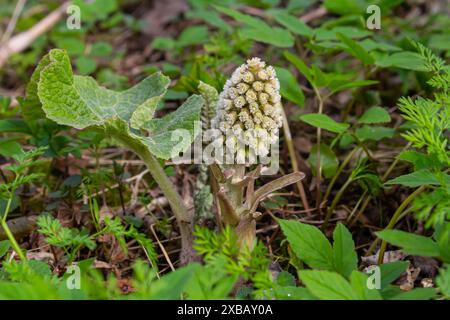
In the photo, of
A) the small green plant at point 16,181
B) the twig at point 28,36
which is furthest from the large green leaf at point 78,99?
the twig at point 28,36

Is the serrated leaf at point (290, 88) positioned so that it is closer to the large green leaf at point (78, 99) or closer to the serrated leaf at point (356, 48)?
the serrated leaf at point (356, 48)

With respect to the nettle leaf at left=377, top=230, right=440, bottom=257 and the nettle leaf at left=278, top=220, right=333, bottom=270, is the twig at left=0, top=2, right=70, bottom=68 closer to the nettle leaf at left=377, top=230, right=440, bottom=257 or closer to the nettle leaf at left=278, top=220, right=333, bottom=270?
the nettle leaf at left=278, top=220, right=333, bottom=270

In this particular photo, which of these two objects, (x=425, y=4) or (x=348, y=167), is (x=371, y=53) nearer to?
(x=348, y=167)

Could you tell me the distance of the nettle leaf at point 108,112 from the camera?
185cm

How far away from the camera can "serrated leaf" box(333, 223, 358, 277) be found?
1.63 meters

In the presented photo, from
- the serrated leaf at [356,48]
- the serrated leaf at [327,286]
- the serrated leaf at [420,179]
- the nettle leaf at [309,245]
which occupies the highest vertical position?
the serrated leaf at [356,48]

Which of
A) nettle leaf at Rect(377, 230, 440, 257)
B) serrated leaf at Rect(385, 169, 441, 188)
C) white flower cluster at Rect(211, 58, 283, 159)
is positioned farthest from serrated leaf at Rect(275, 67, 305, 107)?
nettle leaf at Rect(377, 230, 440, 257)

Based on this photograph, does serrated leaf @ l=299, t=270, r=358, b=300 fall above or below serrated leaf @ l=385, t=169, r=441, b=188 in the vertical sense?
below

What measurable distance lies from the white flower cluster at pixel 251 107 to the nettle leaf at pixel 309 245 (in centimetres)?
32

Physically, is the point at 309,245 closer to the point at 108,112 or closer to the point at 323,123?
the point at 323,123

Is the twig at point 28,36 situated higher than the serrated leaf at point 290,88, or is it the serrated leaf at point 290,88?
the twig at point 28,36

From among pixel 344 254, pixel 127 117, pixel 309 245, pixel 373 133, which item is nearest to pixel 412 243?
pixel 344 254
